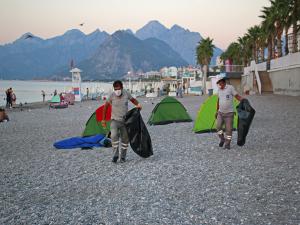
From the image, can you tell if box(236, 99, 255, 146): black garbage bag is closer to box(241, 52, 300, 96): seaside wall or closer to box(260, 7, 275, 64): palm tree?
box(241, 52, 300, 96): seaside wall

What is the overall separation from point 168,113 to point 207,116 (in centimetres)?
392

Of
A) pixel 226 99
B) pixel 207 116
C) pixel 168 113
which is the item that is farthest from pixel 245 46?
pixel 226 99

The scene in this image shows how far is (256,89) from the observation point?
46719 mm

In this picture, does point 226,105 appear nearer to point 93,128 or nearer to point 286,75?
point 93,128

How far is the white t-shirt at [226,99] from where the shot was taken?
362 inches

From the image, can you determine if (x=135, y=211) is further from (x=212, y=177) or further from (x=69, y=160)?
(x=69, y=160)

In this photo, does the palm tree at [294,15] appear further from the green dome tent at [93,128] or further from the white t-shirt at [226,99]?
the white t-shirt at [226,99]

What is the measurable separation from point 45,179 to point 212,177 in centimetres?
329

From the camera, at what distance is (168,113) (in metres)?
16.6

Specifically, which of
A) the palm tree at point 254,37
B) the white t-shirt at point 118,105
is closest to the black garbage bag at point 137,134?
the white t-shirt at point 118,105

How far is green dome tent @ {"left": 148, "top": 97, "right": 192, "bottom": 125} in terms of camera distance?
16391mm

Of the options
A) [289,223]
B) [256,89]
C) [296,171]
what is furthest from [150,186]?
[256,89]

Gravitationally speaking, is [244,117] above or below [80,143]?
above

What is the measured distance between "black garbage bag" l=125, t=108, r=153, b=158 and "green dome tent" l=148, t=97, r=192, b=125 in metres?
7.88
